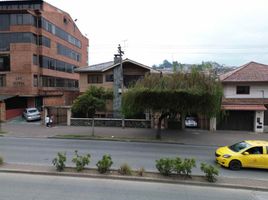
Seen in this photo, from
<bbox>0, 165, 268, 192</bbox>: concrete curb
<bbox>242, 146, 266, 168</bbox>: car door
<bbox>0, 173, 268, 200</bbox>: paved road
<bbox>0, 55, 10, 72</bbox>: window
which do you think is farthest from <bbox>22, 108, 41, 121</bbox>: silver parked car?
<bbox>242, 146, 266, 168</bbox>: car door

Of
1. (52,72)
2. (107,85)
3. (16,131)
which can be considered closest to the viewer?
(16,131)

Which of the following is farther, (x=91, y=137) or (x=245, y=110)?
(x=245, y=110)

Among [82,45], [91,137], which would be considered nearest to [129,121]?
[91,137]

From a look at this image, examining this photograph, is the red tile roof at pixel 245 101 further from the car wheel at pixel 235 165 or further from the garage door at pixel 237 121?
the car wheel at pixel 235 165

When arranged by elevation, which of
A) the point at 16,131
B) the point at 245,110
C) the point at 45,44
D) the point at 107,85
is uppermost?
the point at 45,44

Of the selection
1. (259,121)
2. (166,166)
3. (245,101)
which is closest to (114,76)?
(245,101)

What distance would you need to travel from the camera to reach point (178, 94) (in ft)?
62.8

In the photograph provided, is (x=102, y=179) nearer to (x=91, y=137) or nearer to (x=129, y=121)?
(x=91, y=137)

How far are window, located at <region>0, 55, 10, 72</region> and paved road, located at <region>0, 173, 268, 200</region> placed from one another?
33368mm

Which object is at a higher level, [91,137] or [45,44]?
[45,44]

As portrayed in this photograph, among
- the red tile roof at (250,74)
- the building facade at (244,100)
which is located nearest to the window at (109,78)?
the red tile roof at (250,74)

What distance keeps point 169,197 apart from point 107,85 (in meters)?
28.5

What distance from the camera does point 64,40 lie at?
52938 mm

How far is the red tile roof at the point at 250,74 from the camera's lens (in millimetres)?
27008
